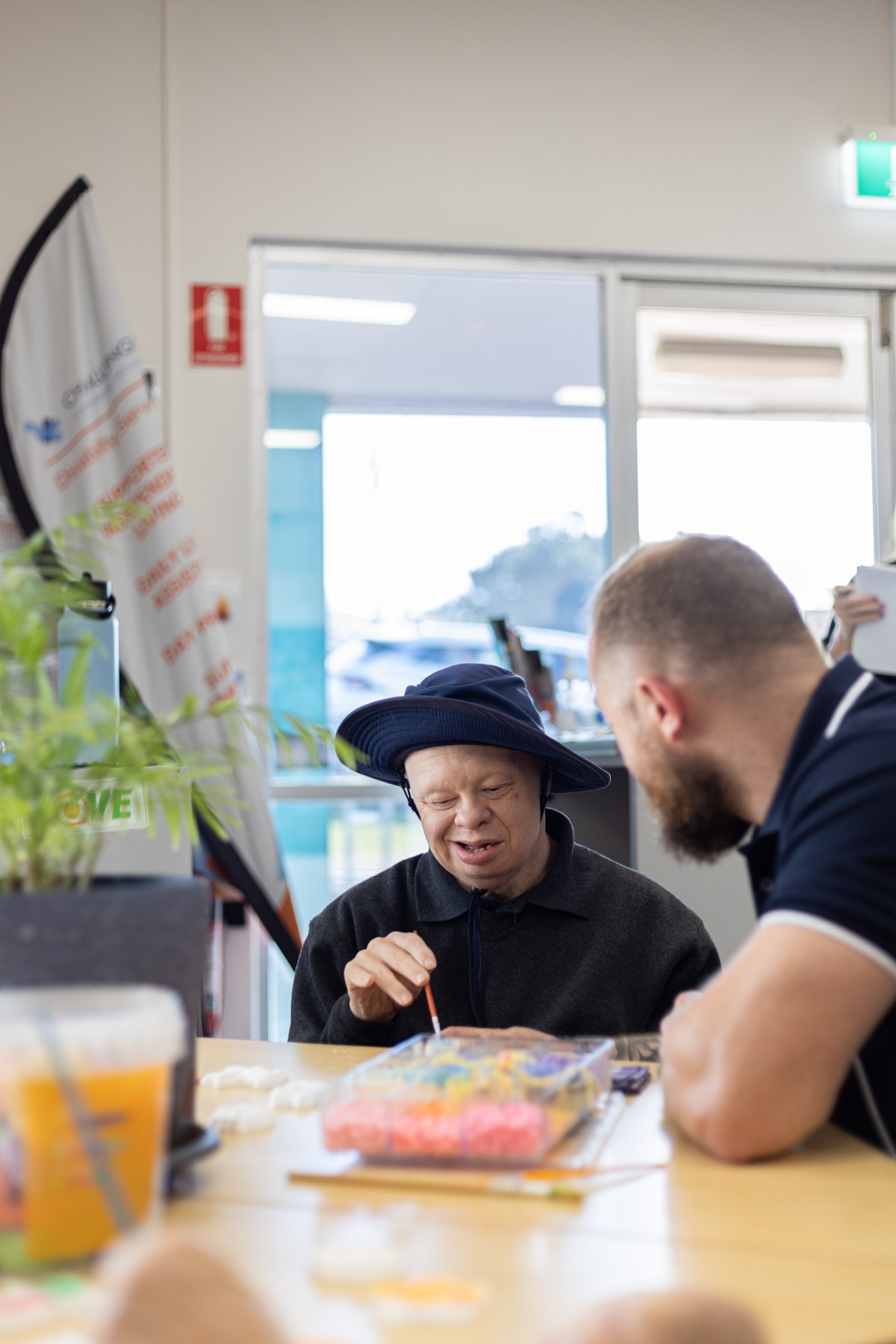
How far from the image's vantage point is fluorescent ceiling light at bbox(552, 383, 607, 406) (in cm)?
666

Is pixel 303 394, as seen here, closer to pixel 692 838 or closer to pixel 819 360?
pixel 819 360

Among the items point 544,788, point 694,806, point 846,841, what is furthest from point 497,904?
point 846,841

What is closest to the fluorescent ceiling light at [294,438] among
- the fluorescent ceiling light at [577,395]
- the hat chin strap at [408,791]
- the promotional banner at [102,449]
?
the promotional banner at [102,449]

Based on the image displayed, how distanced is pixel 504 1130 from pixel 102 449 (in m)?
2.74

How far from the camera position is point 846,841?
1118 millimetres

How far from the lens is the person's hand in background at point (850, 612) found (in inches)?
127

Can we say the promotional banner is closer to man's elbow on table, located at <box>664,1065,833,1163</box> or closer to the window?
the window

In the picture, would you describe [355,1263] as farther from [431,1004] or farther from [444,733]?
[444,733]

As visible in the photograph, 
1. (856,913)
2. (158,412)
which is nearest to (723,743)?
(856,913)

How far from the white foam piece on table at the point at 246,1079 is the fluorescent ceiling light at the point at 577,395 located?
5598 mm

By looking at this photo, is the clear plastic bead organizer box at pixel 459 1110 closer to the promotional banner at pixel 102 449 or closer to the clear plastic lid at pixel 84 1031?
the clear plastic lid at pixel 84 1031

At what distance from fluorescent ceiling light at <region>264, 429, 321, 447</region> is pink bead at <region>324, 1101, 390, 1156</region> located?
3.82m

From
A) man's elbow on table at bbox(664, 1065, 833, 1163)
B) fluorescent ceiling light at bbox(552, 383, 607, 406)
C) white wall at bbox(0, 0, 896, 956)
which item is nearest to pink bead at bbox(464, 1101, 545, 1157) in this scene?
man's elbow on table at bbox(664, 1065, 833, 1163)

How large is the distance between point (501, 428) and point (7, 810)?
5.66 m
